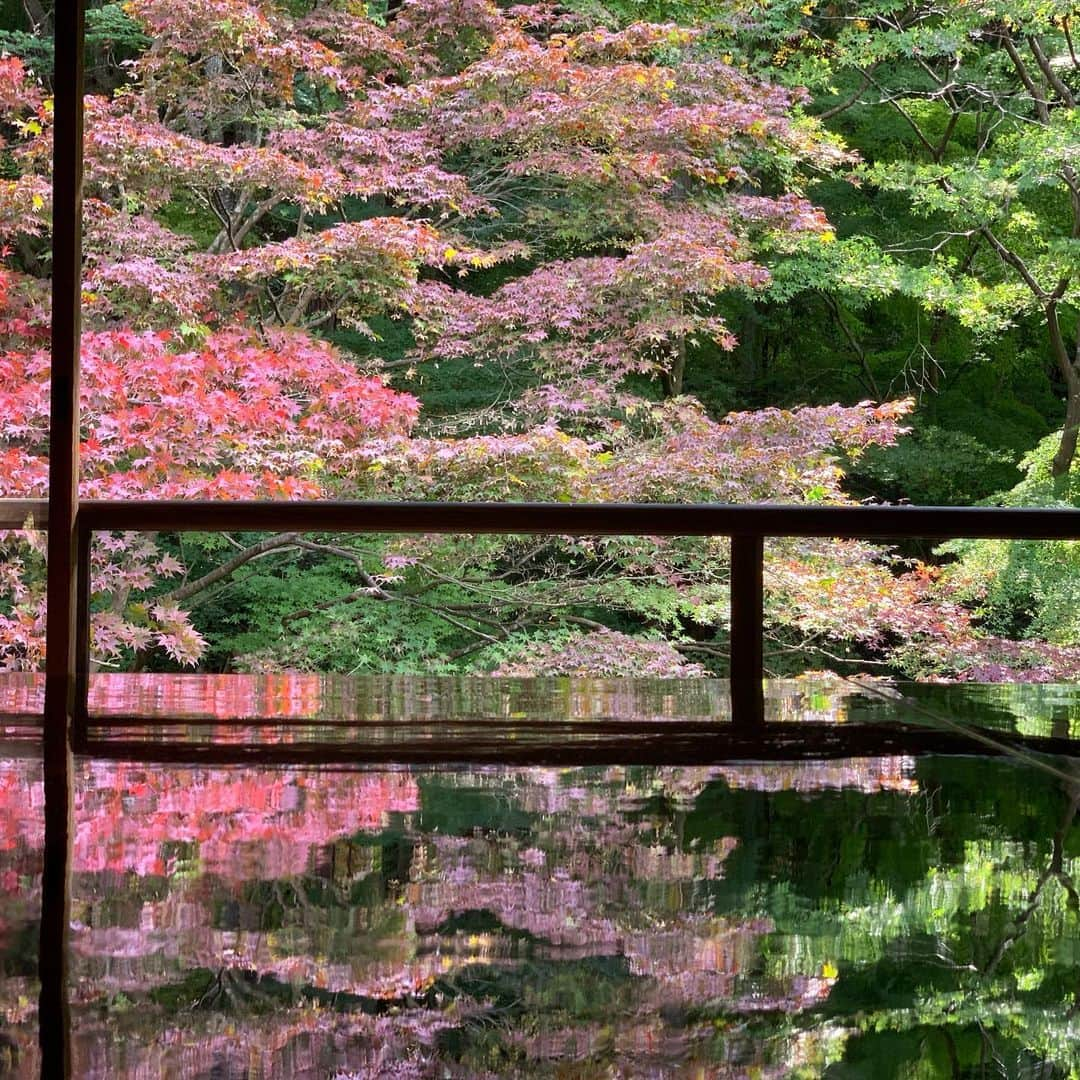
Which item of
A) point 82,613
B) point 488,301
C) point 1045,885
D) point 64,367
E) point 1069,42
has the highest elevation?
point 1069,42

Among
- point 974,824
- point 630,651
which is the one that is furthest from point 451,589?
point 974,824

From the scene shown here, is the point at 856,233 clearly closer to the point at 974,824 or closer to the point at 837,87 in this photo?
the point at 837,87

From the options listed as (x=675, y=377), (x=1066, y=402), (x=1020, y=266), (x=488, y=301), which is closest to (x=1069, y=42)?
(x=1020, y=266)

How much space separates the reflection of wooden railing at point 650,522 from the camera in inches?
85.1

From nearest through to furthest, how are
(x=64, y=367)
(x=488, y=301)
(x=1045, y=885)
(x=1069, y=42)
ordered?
(x=1045, y=885)
(x=64, y=367)
(x=488, y=301)
(x=1069, y=42)

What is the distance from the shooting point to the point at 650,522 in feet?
7.17

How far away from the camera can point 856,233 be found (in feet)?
23.3

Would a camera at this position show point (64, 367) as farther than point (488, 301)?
No

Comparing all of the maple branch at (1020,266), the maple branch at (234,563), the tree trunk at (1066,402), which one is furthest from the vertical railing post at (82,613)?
the maple branch at (1020,266)

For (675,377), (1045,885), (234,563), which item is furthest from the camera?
(675,377)

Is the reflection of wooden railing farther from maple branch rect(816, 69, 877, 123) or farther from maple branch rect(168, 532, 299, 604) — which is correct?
maple branch rect(816, 69, 877, 123)

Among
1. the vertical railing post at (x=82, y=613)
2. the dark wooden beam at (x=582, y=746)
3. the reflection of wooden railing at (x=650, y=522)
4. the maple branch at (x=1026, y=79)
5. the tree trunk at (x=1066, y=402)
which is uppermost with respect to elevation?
the maple branch at (x=1026, y=79)

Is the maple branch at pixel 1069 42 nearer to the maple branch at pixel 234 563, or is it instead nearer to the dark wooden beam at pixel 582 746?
the maple branch at pixel 234 563

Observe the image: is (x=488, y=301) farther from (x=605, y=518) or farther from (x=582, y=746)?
(x=582, y=746)
